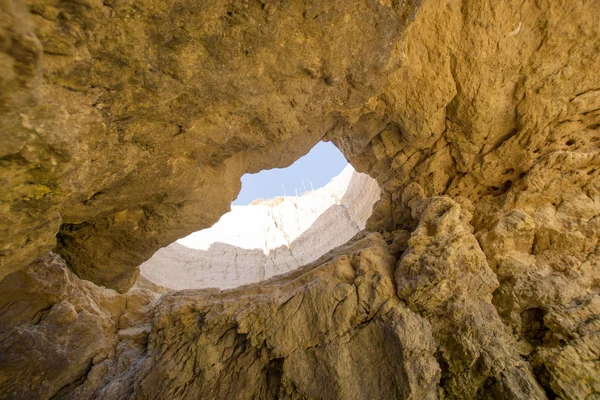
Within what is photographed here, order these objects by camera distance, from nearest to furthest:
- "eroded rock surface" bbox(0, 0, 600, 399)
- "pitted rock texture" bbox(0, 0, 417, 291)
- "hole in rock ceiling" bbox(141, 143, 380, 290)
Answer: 1. "pitted rock texture" bbox(0, 0, 417, 291)
2. "eroded rock surface" bbox(0, 0, 600, 399)
3. "hole in rock ceiling" bbox(141, 143, 380, 290)

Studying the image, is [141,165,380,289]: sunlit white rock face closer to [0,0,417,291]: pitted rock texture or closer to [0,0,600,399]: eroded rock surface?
[0,0,600,399]: eroded rock surface

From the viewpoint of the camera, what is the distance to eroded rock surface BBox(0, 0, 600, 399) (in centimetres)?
262

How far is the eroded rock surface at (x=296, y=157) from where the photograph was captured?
2.62 m

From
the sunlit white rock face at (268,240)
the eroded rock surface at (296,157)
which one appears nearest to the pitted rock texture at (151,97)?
the eroded rock surface at (296,157)

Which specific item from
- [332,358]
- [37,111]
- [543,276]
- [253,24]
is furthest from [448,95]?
[37,111]

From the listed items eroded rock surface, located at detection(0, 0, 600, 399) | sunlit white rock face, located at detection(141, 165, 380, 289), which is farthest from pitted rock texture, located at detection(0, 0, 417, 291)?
sunlit white rock face, located at detection(141, 165, 380, 289)

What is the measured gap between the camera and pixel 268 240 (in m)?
14.7

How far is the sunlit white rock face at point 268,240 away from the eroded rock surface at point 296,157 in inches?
209

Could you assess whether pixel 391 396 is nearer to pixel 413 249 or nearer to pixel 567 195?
pixel 413 249

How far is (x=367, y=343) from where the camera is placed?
418cm

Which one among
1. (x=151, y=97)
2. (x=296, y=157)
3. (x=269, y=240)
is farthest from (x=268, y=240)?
(x=151, y=97)

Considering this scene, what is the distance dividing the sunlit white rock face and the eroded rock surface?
530 centimetres

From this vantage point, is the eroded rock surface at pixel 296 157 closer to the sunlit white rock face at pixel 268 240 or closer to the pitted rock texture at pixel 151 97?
the pitted rock texture at pixel 151 97

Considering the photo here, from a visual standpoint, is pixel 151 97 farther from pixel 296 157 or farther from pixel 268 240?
pixel 268 240
